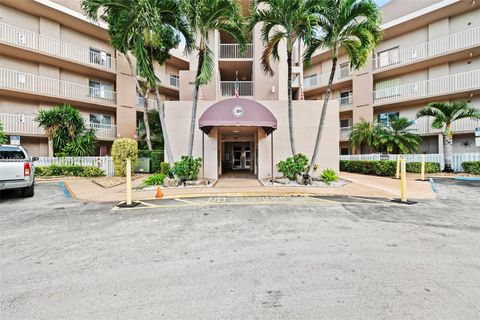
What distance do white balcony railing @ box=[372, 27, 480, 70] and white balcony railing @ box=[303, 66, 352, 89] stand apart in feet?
8.85

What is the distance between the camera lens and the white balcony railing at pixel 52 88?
644 inches

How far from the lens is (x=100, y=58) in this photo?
68.1 feet

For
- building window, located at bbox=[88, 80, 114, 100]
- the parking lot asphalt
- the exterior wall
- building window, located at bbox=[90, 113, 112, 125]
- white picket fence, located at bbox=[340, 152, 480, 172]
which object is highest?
building window, located at bbox=[88, 80, 114, 100]

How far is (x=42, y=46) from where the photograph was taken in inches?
683

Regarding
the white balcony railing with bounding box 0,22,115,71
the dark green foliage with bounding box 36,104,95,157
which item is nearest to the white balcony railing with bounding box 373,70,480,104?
the dark green foliage with bounding box 36,104,95,157

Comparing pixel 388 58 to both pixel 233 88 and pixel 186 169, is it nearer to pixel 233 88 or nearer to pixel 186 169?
pixel 233 88

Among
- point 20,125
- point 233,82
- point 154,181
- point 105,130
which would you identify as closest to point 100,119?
point 105,130

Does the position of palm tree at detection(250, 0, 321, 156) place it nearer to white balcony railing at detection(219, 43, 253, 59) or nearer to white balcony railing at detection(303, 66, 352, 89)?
white balcony railing at detection(219, 43, 253, 59)

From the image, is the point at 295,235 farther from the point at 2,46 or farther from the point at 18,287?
the point at 2,46

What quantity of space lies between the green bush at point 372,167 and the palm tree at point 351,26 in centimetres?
831

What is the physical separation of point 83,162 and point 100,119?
7.30m

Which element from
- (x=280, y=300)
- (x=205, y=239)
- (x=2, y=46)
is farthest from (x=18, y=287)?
(x=2, y=46)

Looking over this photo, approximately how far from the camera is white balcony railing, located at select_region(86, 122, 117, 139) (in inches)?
787

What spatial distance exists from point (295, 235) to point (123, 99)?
2191 cm
